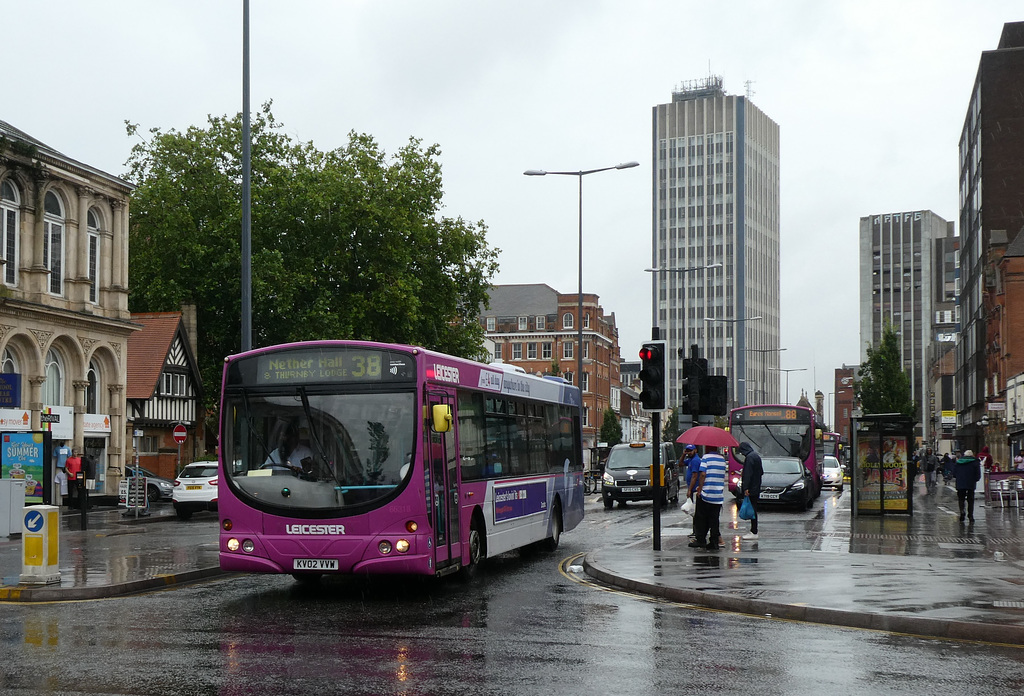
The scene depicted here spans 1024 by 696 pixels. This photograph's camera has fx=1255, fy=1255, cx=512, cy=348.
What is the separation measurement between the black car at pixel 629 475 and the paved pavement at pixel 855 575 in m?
10.8

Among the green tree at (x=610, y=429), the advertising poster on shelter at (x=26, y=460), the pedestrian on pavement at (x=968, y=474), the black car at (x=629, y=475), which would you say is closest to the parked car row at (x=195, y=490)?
the advertising poster on shelter at (x=26, y=460)

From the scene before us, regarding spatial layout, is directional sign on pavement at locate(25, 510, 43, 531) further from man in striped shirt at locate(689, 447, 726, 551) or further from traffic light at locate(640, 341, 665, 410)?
man in striped shirt at locate(689, 447, 726, 551)

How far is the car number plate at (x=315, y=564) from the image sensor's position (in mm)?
13359

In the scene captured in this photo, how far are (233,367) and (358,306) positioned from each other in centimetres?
3654

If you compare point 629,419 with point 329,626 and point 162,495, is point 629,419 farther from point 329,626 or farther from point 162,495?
point 329,626

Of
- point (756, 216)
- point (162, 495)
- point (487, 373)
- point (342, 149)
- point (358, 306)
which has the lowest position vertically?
point (162, 495)

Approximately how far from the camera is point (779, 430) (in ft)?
139

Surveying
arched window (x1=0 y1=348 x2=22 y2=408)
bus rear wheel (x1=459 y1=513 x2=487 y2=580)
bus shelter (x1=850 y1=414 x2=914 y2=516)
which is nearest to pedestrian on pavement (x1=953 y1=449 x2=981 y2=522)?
bus shelter (x1=850 y1=414 x2=914 y2=516)

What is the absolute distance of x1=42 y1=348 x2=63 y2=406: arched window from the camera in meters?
39.7

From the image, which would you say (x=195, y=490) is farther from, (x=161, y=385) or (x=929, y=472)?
(x=929, y=472)

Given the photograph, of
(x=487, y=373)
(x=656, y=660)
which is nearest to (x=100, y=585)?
(x=487, y=373)

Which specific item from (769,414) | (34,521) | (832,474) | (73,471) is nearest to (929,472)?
(832,474)

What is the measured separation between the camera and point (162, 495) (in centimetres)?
4284

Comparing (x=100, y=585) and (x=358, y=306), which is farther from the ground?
(x=358, y=306)
